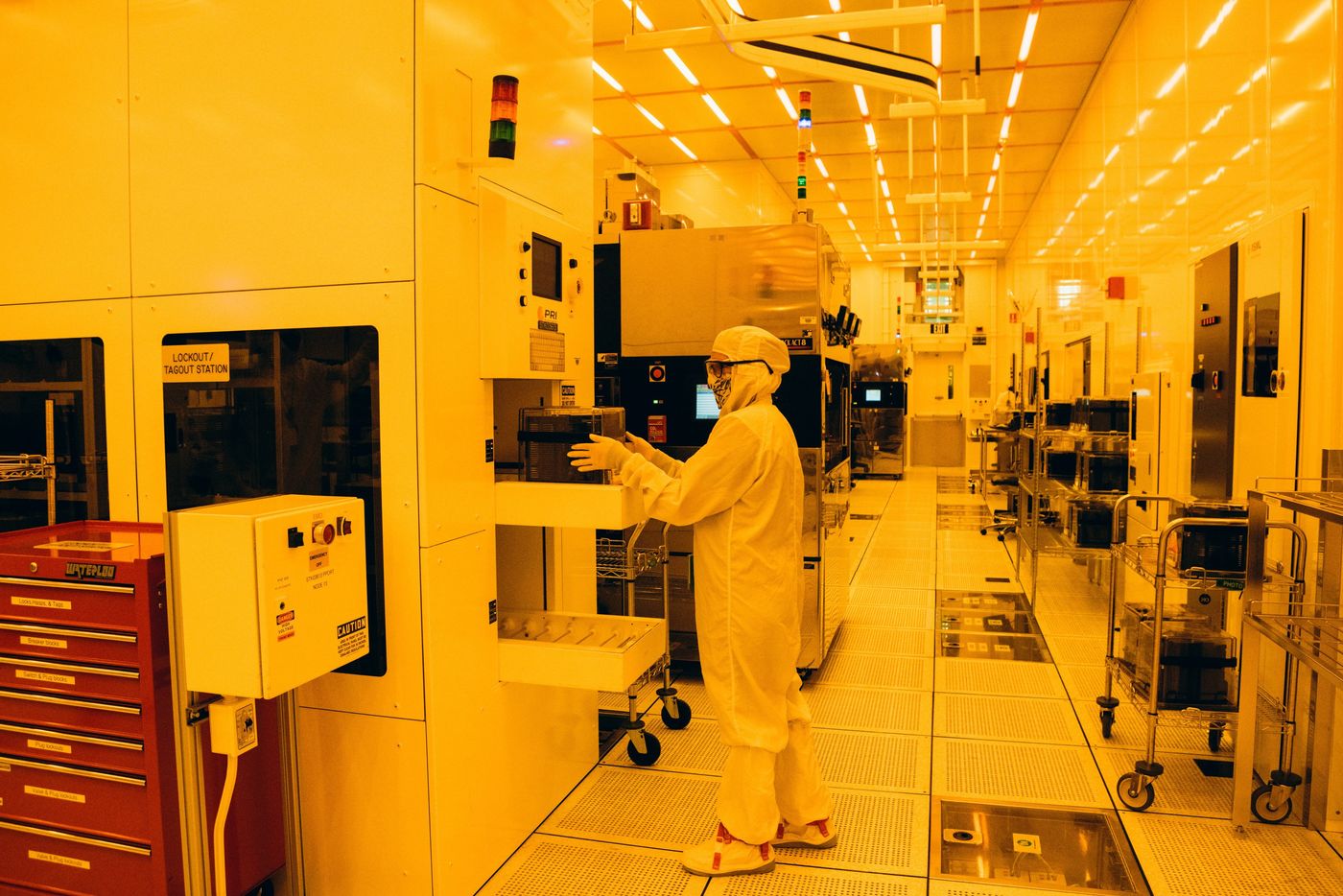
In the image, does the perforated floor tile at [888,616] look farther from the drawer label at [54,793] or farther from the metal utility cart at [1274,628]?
the drawer label at [54,793]

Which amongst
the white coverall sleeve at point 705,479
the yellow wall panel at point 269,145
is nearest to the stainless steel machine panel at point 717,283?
the white coverall sleeve at point 705,479

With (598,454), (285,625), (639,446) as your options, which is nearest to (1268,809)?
(639,446)

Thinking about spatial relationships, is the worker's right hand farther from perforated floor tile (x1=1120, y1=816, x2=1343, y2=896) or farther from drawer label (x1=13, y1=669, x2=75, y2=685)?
perforated floor tile (x1=1120, y1=816, x2=1343, y2=896)

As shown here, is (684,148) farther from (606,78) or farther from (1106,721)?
(1106,721)

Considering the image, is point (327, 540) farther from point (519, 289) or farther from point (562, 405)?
point (562, 405)

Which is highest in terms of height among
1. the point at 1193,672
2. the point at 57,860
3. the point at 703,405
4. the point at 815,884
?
the point at 703,405

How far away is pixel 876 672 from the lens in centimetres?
487

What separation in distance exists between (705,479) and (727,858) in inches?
47.9

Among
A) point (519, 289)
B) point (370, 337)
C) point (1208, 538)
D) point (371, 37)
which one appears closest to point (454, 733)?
point (370, 337)

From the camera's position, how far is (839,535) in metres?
5.34

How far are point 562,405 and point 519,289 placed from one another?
628 mm

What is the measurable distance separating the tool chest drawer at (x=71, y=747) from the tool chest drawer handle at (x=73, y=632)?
0.26 m

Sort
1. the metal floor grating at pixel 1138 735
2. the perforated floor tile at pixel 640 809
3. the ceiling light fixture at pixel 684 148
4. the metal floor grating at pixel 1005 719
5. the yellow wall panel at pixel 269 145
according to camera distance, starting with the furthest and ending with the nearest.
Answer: the ceiling light fixture at pixel 684 148 → the metal floor grating at pixel 1005 719 → the metal floor grating at pixel 1138 735 → the perforated floor tile at pixel 640 809 → the yellow wall panel at pixel 269 145

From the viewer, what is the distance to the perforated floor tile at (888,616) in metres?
5.80
